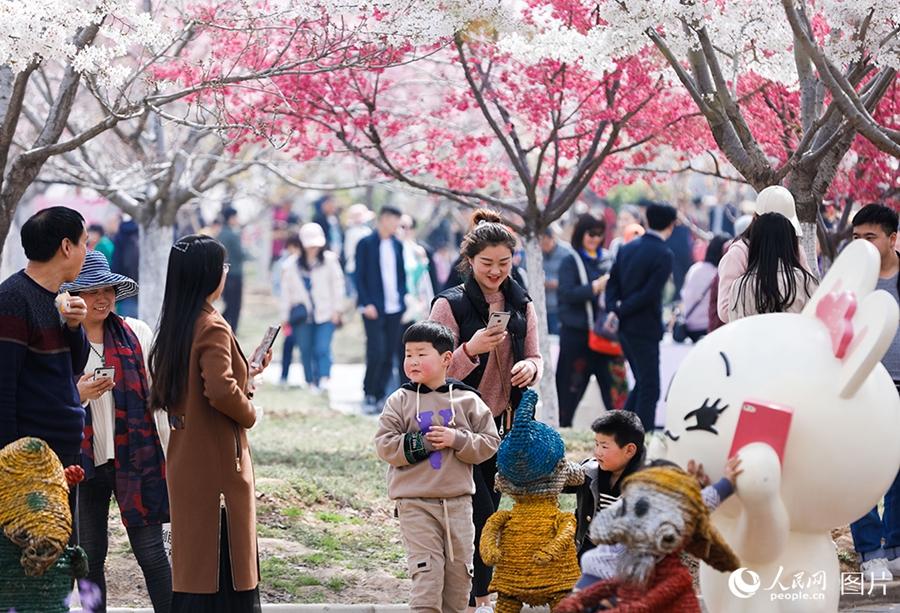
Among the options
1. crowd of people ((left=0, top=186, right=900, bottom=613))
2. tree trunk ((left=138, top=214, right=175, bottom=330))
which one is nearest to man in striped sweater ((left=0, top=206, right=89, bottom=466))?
crowd of people ((left=0, top=186, right=900, bottom=613))

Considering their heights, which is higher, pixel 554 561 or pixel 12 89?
pixel 12 89

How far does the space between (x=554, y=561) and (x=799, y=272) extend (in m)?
1.76

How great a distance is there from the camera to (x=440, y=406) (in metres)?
4.73

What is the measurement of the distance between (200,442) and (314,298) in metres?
9.17

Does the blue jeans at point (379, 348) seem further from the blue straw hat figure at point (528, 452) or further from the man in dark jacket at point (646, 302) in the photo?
the blue straw hat figure at point (528, 452)

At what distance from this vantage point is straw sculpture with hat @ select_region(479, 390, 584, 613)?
4312mm

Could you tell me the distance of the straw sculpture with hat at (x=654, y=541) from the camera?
3355 millimetres

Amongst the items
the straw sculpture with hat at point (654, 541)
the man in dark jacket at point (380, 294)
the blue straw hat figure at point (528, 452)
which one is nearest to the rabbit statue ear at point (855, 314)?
the straw sculpture with hat at point (654, 541)

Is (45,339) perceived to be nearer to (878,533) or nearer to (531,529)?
(531,529)

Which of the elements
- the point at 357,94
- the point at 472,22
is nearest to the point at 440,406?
the point at 472,22

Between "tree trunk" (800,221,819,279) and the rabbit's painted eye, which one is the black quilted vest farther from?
"tree trunk" (800,221,819,279)

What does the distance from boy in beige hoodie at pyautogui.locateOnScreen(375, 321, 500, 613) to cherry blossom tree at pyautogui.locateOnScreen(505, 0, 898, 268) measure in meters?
2.18

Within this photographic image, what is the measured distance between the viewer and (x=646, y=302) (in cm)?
902

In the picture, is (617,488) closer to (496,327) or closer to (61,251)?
(496,327)
